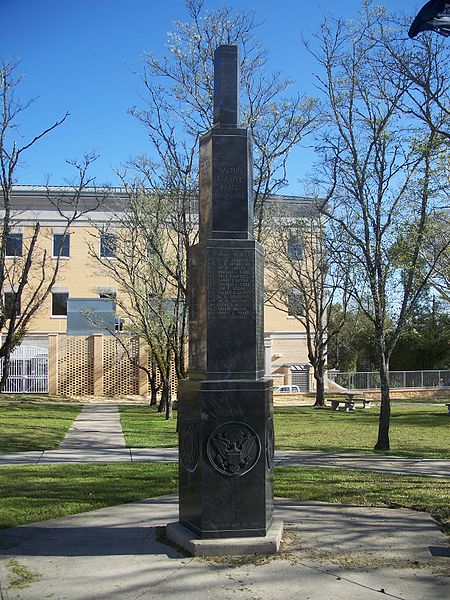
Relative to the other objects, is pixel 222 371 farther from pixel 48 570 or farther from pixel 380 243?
pixel 380 243

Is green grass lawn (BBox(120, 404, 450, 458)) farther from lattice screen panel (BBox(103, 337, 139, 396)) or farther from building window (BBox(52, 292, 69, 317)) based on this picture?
building window (BBox(52, 292, 69, 317))

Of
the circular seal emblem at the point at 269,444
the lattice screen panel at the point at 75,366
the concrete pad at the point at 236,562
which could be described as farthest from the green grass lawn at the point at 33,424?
the circular seal emblem at the point at 269,444

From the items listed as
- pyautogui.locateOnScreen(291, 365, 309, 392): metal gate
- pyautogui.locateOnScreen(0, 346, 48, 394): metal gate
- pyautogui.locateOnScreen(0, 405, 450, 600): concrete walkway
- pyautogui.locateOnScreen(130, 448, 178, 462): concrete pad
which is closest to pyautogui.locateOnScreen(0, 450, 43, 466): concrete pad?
pyautogui.locateOnScreen(130, 448, 178, 462): concrete pad

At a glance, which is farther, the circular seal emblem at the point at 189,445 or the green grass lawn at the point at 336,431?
the green grass lawn at the point at 336,431

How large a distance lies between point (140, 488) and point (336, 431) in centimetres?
1197

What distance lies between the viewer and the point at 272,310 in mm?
46094

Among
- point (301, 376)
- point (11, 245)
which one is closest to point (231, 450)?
point (11, 245)

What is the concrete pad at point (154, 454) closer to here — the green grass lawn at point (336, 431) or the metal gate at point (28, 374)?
the green grass lawn at point (336, 431)

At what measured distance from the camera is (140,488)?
9.27 metres

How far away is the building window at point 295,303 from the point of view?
34.2 meters

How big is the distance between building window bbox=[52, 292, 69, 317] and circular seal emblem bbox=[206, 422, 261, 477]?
3884cm

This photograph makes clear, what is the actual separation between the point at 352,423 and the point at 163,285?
305 inches

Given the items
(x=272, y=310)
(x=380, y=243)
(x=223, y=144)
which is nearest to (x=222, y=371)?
(x=223, y=144)

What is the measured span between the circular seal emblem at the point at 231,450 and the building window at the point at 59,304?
3884cm
